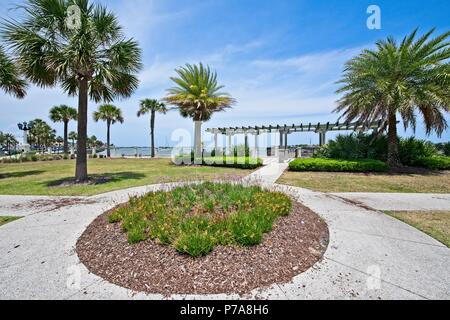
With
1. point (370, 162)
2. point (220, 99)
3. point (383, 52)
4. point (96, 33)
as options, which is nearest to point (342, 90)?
point (383, 52)

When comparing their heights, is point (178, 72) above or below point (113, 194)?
above

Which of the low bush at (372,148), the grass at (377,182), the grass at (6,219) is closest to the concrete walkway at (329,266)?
the grass at (6,219)

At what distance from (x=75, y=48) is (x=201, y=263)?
8947 millimetres

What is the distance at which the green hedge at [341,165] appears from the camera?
1204 centimetres

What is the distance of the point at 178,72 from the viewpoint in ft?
60.4

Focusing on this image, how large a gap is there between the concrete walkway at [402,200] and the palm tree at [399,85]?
5.85 meters

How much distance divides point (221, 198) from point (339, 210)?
3108mm

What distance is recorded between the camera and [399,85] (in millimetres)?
11445

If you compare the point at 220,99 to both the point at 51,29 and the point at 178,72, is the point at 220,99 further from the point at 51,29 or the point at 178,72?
the point at 51,29

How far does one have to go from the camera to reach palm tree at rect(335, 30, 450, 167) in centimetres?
1133

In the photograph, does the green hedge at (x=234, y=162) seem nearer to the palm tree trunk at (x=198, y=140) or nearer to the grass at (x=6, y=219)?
the palm tree trunk at (x=198, y=140)

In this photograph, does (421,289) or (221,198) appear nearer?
(421,289)

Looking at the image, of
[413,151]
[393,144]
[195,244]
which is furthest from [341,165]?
[195,244]

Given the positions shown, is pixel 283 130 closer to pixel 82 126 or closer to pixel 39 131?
pixel 82 126
